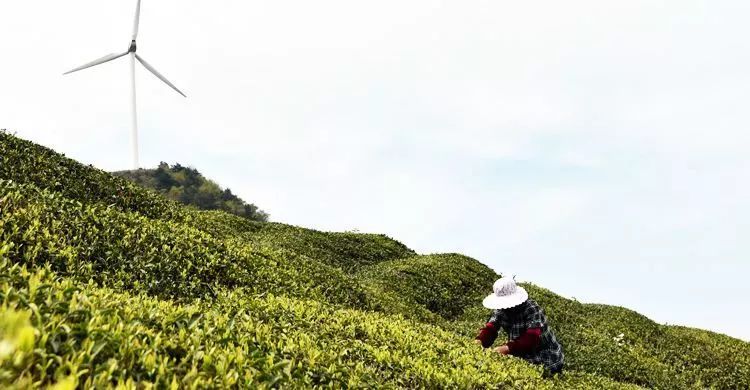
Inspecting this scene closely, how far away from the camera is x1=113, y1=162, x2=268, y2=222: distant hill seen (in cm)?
11106

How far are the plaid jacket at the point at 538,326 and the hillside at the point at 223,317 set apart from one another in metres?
0.75

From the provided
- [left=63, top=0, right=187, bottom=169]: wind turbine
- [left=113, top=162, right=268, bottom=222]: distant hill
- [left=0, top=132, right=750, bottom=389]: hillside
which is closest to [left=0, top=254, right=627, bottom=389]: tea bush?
[left=0, top=132, right=750, bottom=389]: hillside

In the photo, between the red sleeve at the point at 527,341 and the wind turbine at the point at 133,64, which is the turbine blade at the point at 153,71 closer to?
the wind turbine at the point at 133,64

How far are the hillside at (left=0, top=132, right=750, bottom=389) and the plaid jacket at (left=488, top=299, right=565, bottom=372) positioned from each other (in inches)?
29.5

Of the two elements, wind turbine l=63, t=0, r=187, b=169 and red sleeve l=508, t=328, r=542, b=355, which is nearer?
red sleeve l=508, t=328, r=542, b=355

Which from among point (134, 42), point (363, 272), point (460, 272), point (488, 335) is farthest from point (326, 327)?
point (134, 42)

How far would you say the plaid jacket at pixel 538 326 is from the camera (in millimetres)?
12133

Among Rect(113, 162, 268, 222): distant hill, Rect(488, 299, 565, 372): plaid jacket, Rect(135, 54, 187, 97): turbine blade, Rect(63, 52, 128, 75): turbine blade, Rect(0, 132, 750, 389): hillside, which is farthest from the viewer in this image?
Rect(113, 162, 268, 222): distant hill

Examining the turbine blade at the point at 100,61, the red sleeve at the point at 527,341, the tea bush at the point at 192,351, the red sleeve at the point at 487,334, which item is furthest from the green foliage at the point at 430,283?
the turbine blade at the point at 100,61

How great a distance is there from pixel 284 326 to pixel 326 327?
1273 mm

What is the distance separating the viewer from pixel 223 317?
7418 millimetres

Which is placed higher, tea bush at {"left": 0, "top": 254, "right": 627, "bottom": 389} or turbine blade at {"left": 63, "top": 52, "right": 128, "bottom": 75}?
turbine blade at {"left": 63, "top": 52, "right": 128, "bottom": 75}

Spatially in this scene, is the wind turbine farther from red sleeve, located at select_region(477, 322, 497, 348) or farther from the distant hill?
the distant hill

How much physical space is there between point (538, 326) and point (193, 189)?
369 ft
